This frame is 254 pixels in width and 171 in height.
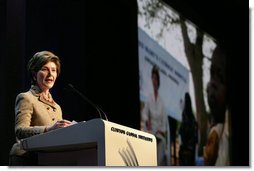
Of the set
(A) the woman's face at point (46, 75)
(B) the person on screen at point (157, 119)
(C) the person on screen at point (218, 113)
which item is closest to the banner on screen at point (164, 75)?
(B) the person on screen at point (157, 119)

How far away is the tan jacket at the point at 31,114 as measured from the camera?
289 centimetres

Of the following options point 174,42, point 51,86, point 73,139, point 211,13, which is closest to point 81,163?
point 73,139

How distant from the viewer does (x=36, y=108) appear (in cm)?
297

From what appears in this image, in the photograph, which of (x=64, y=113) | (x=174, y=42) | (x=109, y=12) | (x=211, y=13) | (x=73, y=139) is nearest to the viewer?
(x=73, y=139)

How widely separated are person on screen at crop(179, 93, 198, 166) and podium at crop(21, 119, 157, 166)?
5.39 ft

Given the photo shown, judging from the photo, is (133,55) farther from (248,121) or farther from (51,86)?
(248,121)

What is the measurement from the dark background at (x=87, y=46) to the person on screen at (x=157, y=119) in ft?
0.25

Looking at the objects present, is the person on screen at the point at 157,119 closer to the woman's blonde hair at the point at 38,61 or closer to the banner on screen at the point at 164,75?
the banner on screen at the point at 164,75

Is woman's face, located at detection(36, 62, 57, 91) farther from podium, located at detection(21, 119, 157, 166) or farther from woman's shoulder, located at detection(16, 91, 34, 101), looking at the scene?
podium, located at detection(21, 119, 157, 166)

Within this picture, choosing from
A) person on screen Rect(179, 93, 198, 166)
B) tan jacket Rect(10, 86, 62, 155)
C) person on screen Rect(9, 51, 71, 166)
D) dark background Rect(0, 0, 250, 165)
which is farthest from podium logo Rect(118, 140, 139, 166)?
person on screen Rect(179, 93, 198, 166)

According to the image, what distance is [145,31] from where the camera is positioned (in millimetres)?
4195

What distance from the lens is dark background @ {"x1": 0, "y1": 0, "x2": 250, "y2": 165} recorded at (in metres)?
3.39

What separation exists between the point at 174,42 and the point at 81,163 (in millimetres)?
2024

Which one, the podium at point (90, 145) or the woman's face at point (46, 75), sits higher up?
the woman's face at point (46, 75)
